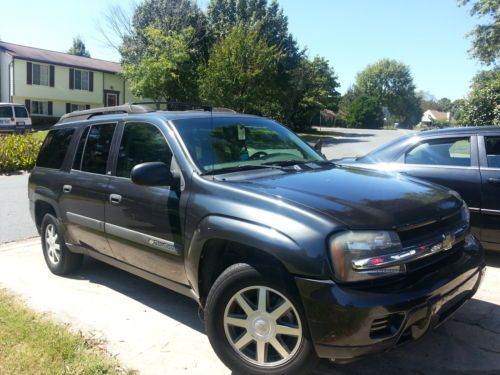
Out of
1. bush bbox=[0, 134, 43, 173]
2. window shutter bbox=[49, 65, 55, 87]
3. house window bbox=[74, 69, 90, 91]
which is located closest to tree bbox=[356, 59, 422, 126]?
house window bbox=[74, 69, 90, 91]

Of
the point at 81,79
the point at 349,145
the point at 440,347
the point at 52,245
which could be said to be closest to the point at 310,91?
the point at 349,145

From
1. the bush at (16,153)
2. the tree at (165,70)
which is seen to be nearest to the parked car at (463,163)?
the bush at (16,153)

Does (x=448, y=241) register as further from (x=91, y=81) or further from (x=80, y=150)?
(x=91, y=81)

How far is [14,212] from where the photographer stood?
30.1ft

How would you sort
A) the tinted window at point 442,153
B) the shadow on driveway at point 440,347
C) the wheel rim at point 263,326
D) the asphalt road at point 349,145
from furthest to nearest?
the asphalt road at point 349,145 → the tinted window at point 442,153 → the shadow on driveway at point 440,347 → the wheel rim at point 263,326

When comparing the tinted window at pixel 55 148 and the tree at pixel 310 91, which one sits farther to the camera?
the tree at pixel 310 91

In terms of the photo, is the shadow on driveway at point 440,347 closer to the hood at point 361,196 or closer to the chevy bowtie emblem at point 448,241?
the chevy bowtie emblem at point 448,241

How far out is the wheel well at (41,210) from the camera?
5.61m

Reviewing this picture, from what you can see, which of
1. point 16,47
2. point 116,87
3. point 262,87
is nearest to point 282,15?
point 262,87

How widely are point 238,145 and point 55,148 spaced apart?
8.29 ft

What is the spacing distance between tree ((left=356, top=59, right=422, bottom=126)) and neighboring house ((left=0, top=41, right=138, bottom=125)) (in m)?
75.6

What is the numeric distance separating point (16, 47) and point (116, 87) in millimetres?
8659

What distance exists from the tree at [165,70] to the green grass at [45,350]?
1103 inches

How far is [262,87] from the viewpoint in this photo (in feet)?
92.4
